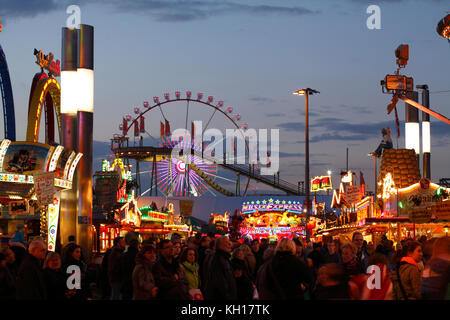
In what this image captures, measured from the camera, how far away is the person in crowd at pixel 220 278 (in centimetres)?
926

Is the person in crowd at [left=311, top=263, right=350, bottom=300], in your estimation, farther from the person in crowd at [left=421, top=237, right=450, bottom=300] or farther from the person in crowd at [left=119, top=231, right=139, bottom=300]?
the person in crowd at [left=119, top=231, right=139, bottom=300]

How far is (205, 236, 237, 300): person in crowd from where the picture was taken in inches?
364

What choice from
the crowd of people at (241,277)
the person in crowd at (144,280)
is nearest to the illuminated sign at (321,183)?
the crowd of people at (241,277)

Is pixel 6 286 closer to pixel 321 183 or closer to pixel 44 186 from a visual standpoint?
pixel 44 186

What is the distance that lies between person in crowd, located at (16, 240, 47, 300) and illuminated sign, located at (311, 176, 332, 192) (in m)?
57.7

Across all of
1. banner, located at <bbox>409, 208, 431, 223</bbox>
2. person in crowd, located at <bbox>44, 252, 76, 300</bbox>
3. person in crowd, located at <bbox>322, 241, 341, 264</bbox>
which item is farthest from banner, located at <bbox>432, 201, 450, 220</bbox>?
person in crowd, located at <bbox>44, 252, 76, 300</bbox>

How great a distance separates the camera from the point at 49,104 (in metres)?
36.4

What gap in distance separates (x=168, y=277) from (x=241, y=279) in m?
1.94

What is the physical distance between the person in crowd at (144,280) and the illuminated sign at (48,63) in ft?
75.0

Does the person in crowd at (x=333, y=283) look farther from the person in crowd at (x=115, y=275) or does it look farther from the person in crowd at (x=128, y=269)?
the person in crowd at (x=115, y=275)

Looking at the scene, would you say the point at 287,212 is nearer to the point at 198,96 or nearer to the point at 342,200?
the point at 342,200

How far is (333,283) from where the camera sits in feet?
23.0

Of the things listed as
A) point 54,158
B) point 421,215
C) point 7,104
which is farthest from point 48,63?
point 421,215
